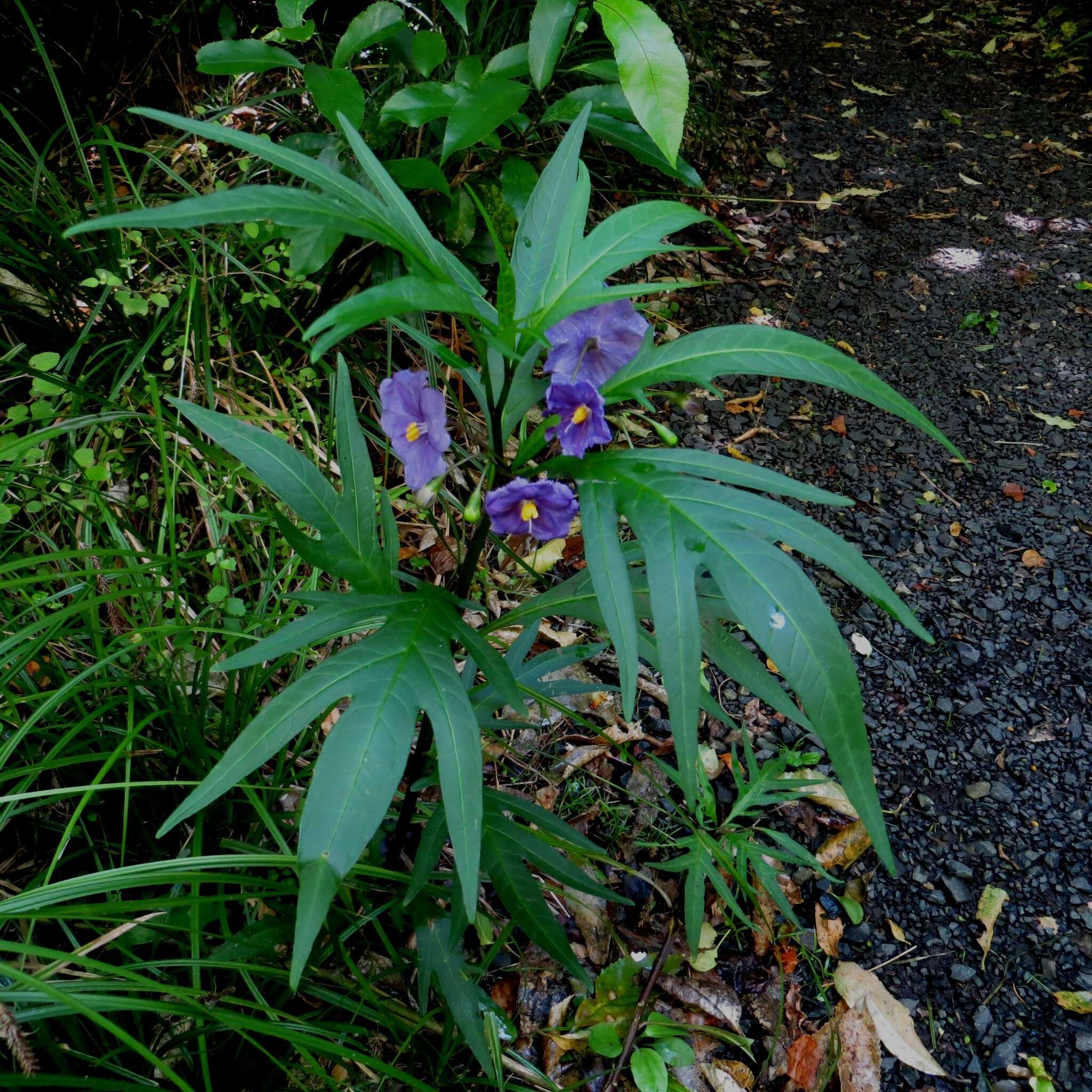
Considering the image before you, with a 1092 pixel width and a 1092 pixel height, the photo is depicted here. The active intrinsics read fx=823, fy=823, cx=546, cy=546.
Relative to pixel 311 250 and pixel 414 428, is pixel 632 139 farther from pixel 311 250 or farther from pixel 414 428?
pixel 414 428

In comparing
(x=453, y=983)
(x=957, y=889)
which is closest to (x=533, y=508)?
(x=453, y=983)

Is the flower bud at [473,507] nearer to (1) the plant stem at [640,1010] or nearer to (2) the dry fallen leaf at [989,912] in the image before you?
(1) the plant stem at [640,1010]

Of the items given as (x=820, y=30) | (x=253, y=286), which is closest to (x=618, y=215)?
(x=253, y=286)

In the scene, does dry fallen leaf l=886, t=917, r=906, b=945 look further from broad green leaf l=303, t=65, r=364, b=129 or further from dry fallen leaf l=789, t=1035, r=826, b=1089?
broad green leaf l=303, t=65, r=364, b=129

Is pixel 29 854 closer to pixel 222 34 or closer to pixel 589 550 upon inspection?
pixel 589 550

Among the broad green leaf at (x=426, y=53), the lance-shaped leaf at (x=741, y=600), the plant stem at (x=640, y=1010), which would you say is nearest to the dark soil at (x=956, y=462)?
the plant stem at (x=640, y=1010)

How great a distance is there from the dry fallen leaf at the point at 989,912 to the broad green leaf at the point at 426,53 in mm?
2453

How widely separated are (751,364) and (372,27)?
1.75m

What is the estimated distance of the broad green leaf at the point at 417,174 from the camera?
6.63 ft

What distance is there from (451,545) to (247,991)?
4.02 ft

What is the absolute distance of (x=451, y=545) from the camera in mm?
2371

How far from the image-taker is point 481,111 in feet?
6.14

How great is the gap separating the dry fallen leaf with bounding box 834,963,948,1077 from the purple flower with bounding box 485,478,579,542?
1295 mm

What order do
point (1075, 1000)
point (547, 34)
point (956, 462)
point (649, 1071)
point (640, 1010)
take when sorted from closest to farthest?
point (649, 1071)
point (640, 1010)
point (1075, 1000)
point (547, 34)
point (956, 462)
